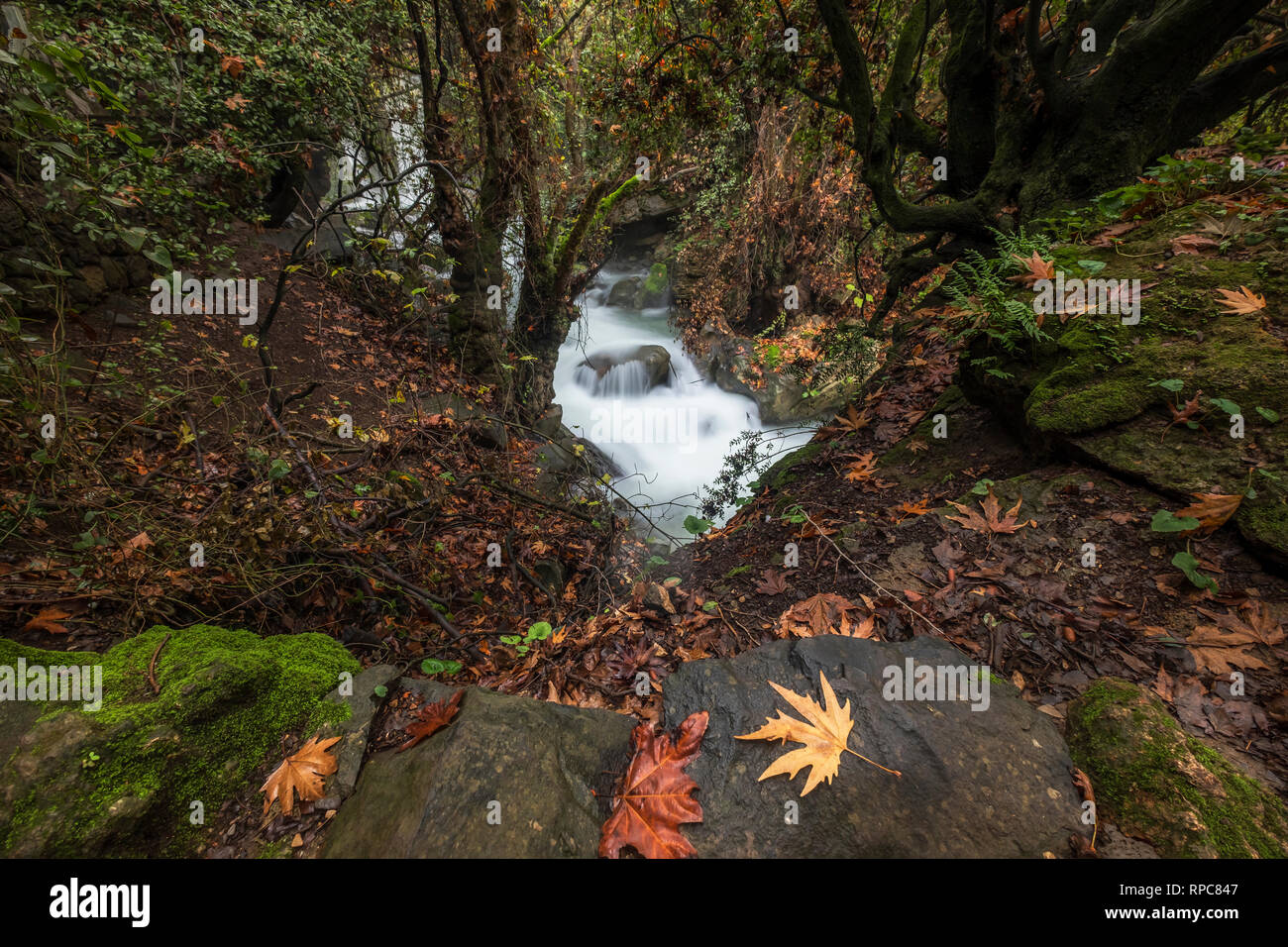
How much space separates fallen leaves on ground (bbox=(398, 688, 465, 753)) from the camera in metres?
1.68

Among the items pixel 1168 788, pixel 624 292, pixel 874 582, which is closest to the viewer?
pixel 1168 788

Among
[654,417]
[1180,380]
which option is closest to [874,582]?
[1180,380]

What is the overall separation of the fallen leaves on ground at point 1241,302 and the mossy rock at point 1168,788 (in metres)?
2.58

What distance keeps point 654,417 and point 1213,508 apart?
444 inches

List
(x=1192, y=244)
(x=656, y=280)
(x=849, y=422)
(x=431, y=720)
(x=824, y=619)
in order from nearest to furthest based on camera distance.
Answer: (x=431, y=720) → (x=824, y=619) → (x=1192, y=244) → (x=849, y=422) → (x=656, y=280)

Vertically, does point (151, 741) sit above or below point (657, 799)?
above

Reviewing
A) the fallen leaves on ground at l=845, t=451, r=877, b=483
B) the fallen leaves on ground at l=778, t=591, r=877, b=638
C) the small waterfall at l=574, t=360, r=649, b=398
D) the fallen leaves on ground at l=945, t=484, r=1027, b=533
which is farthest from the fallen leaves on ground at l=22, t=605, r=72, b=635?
the small waterfall at l=574, t=360, r=649, b=398

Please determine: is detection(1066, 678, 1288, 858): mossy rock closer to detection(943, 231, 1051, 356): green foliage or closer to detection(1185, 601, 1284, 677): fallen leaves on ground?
detection(1185, 601, 1284, 677): fallen leaves on ground

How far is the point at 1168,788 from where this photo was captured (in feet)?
4.38

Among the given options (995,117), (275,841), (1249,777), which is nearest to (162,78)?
(275,841)

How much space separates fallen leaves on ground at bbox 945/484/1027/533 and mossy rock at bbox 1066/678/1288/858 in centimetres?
124

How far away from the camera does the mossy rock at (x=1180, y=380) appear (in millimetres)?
2152

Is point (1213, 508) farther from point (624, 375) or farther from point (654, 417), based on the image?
point (624, 375)

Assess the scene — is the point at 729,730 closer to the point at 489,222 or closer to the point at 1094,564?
the point at 1094,564
